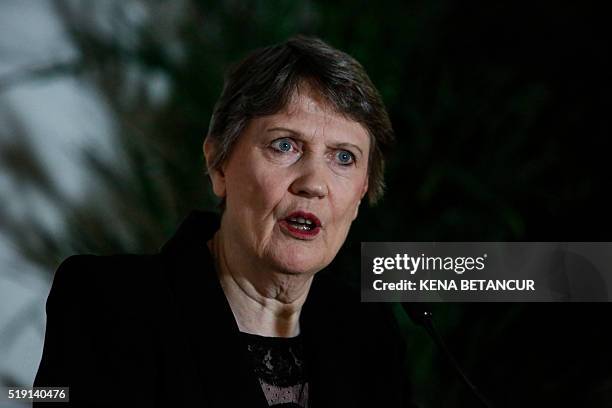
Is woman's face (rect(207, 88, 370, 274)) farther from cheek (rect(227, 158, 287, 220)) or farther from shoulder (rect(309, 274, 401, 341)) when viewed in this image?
shoulder (rect(309, 274, 401, 341))

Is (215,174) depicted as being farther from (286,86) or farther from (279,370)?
(279,370)

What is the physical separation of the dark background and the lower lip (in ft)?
2.80

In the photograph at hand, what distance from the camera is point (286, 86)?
106 centimetres

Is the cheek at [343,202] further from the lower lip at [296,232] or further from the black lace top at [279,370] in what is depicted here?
the black lace top at [279,370]

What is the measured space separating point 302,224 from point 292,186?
58 millimetres

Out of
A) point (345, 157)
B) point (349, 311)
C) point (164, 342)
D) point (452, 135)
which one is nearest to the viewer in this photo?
point (164, 342)

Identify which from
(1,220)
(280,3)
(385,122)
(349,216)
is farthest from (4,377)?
(280,3)

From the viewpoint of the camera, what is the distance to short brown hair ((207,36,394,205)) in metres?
1.07

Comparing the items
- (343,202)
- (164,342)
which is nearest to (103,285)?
(164,342)

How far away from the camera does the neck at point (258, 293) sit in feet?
3.64

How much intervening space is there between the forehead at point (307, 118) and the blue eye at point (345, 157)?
32 millimetres

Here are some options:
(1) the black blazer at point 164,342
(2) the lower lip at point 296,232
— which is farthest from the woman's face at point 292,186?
(1) the black blazer at point 164,342

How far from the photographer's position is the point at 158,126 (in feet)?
6.31

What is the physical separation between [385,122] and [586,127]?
1047mm
